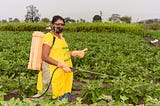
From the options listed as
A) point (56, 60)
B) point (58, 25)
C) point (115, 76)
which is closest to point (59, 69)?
point (56, 60)

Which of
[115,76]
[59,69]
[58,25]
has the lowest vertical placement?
[115,76]

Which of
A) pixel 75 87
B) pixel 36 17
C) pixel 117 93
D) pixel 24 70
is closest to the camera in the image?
pixel 117 93

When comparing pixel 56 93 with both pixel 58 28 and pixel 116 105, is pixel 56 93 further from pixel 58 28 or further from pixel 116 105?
pixel 116 105

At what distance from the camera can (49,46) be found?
5.31m

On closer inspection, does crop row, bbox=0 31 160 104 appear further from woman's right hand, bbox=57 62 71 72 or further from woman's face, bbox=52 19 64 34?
woman's face, bbox=52 19 64 34

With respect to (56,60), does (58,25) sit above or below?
above

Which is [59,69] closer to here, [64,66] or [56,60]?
[56,60]

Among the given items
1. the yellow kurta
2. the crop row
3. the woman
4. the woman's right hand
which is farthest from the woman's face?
the crop row

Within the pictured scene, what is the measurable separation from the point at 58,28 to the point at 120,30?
29.1 meters

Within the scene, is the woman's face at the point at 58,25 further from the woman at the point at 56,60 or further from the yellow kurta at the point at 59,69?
the yellow kurta at the point at 59,69

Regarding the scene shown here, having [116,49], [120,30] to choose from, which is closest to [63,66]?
Result: [116,49]

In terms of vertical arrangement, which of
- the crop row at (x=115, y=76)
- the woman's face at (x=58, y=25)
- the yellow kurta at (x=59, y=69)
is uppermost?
the woman's face at (x=58, y=25)

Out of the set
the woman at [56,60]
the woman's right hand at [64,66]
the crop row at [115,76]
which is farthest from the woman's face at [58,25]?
the crop row at [115,76]

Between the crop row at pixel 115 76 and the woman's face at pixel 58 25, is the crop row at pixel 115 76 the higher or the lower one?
the lower one
